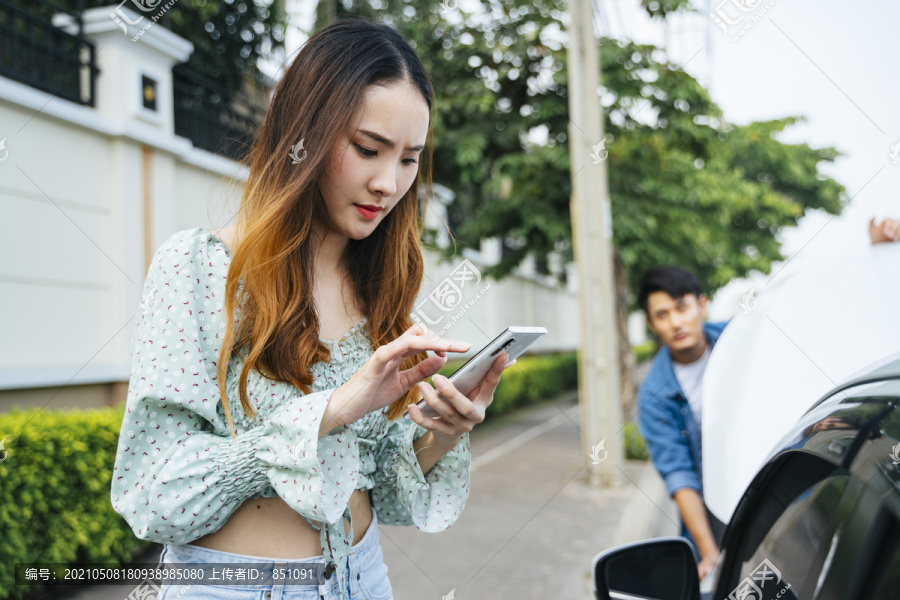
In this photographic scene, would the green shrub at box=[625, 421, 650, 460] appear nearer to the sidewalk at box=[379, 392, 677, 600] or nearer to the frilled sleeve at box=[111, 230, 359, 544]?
the sidewalk at box=[379, 392, 677, 600]

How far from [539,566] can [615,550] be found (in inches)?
158

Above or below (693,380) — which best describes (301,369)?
above

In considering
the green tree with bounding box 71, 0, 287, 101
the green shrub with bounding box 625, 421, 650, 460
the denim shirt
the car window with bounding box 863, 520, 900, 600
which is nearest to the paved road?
the green shrub with bounding box 625, 421, 650, 460

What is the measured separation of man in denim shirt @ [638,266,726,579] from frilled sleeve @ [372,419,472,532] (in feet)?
4.95

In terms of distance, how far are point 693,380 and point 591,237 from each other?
4124 mm

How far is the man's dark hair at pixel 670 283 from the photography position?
3.45 meters

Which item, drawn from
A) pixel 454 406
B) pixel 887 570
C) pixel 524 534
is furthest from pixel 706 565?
pixel 524 534

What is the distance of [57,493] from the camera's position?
12.3 feet

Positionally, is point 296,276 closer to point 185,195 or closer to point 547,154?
point 185,195

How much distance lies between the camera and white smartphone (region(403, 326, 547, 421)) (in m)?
1.20

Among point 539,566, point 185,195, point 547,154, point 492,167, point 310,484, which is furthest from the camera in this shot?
point 492,167

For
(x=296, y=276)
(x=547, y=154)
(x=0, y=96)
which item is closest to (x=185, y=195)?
(x=0, y=96)

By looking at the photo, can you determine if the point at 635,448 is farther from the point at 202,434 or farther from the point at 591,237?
the point at 202,434

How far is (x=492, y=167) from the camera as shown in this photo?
28.9 ft
